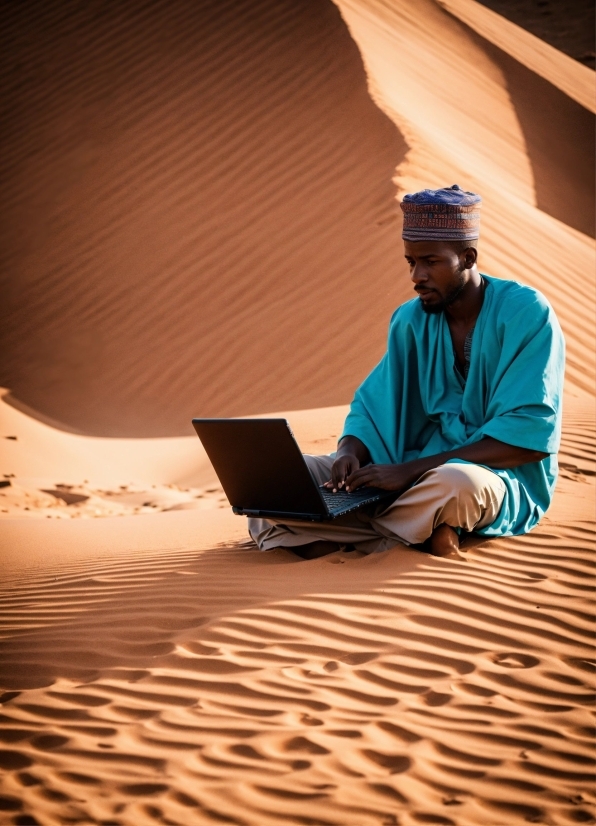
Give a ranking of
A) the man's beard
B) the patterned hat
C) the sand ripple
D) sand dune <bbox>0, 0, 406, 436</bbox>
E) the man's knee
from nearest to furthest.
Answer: the sand ripple < the man's knee < the patterned hat < the man's beard < sand dune <bbox>0, 0, 406, 436</bbox>

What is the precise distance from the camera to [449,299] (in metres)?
4.14

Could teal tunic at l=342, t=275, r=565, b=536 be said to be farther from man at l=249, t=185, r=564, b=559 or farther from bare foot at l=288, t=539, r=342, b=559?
bare foot at l=288, t=539, r=342, b=559

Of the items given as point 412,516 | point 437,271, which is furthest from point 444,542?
point 437,271

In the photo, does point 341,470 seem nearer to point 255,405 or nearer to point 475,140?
point 255,405

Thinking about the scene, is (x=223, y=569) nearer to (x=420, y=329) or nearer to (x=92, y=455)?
(x=420, y=329)

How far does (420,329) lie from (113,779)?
248cm

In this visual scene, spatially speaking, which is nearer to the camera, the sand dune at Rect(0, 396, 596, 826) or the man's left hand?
the sand dune at Rect(0, 396, 596, 826)

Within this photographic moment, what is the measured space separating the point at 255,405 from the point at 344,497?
542 cm

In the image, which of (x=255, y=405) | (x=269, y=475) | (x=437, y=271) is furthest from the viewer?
(x=255, y=405)

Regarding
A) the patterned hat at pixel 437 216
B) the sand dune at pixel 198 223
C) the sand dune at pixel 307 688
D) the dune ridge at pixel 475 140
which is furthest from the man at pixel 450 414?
the dune ridge at pixel 475 140

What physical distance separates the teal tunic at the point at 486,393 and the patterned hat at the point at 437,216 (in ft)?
1.04

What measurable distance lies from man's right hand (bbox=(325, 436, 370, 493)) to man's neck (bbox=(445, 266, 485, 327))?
0.71m

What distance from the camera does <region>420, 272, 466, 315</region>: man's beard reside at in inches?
163

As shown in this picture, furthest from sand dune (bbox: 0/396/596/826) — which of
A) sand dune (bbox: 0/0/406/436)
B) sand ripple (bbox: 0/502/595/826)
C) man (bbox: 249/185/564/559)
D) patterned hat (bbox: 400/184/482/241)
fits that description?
sand dune (bbox: 0/0/406/436)
